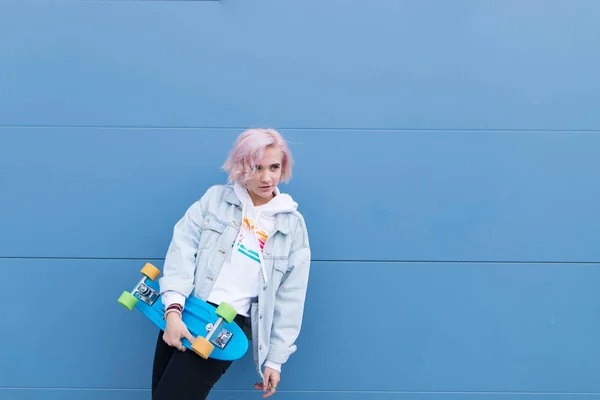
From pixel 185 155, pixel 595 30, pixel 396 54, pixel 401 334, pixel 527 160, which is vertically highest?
pixel 595 30

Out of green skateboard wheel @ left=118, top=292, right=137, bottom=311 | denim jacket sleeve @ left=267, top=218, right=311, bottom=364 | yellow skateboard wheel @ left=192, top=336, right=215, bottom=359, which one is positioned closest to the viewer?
yellow skateboard wheel @ left=192, top=336, right=215, bottom=359

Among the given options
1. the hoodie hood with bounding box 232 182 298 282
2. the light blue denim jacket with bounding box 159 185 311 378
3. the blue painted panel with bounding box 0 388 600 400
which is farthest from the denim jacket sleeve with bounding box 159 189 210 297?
the blue painted panel with bounding box 0 388 600 400

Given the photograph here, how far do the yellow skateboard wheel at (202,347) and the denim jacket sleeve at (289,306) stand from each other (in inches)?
11.2

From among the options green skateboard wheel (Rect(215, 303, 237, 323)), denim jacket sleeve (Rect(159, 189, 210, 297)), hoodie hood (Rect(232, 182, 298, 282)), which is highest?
hoodie hood (Rect(232, 182, 298, 282))

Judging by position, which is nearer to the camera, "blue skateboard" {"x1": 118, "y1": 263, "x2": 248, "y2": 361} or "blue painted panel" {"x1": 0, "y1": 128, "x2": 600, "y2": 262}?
"blue skateboard" {"x1": 118, "y1": 263, "x2": 248, "y2": 361}

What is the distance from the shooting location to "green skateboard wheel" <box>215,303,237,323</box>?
1615 millimetres

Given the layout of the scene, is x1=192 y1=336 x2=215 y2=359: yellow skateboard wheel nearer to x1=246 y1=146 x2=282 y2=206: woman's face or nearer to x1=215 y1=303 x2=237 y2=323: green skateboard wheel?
x1=215 y1=303 x2=237 y2=323: green skateboard wheel

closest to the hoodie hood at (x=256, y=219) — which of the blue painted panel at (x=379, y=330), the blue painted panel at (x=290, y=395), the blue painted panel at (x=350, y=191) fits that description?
the blue painted panel at (x=350, y=191)

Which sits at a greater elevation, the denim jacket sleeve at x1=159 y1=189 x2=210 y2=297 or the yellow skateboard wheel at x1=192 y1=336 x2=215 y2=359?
the denim jacket sleeve at x1=159 y1=189 x2=210 y2=297

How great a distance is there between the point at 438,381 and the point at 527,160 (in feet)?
3.35

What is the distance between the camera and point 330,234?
216 centimetres

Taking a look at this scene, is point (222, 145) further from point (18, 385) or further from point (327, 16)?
point (18, 385)

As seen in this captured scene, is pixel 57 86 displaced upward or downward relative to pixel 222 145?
upward

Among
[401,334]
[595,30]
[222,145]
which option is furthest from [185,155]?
[595,30]
